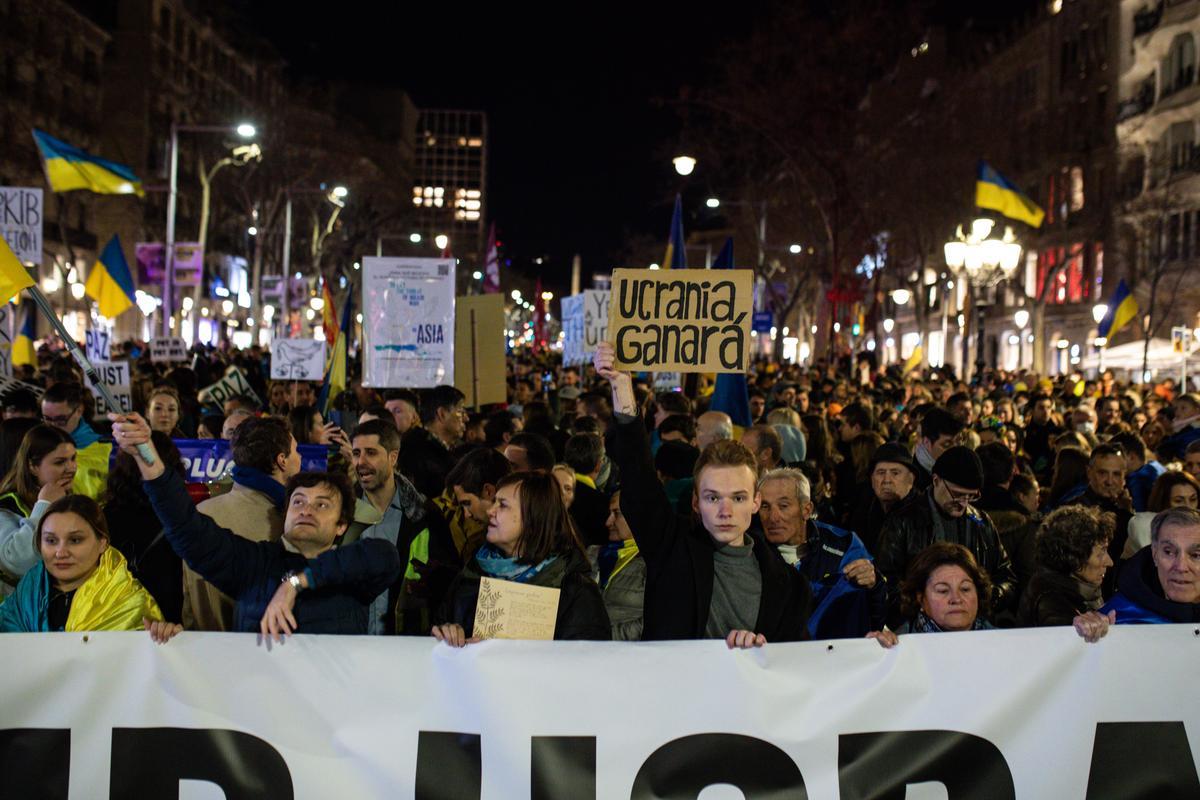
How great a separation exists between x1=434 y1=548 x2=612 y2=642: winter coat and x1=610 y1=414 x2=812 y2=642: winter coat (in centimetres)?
20

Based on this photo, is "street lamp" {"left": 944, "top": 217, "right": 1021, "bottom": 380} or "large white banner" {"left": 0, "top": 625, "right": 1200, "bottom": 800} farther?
"street lamp" {"left": 944, "top": 217, "right": 1021, "bottom": 380}

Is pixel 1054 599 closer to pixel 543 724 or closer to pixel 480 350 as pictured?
pixel 543 724

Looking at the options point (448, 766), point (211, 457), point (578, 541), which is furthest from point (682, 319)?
point (211, 457)

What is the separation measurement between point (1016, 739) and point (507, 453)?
317 cm

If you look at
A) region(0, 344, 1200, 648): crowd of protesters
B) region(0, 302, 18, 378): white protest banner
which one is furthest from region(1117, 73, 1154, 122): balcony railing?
region(0, 344, 1200, 648): crowd of protesters

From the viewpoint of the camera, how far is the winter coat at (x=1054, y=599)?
18.3 ft

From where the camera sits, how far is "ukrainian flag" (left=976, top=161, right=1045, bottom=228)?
81.3 feet

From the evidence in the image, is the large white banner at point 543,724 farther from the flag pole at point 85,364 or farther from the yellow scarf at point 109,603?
the flag pole at point 85,364

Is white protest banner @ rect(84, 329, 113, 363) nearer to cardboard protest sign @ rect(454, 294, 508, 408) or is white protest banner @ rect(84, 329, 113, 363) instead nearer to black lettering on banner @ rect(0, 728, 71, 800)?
cardboard protest sign @ rect(454, 294, 508, 408)

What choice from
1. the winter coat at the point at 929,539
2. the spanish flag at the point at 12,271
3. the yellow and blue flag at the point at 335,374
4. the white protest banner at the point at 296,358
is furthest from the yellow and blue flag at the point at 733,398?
the spanish flag at the point at 12,271

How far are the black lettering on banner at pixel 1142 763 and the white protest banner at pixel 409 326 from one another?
299 inches

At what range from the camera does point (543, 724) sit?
4750 mm

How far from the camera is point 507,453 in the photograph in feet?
24.1

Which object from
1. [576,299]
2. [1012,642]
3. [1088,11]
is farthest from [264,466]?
[1088,11]
